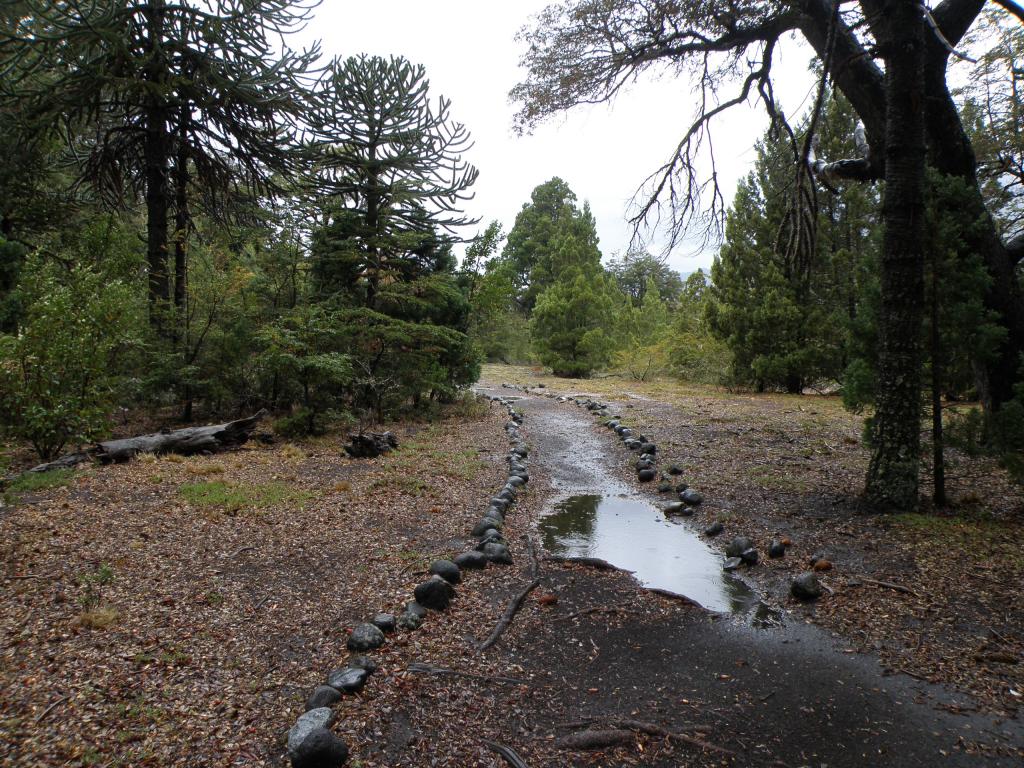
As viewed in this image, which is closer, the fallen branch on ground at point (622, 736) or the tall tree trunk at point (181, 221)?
the fallen branch on ground at point (622, 736)

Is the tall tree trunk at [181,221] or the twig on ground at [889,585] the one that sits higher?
the tall tree trunk at [181,221]

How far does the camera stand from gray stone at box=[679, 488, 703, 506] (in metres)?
6.29

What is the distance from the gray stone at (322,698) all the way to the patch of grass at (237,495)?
10.3 ft

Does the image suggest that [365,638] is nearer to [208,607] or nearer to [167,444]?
[208,607]

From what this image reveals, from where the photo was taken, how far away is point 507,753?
2443 mm

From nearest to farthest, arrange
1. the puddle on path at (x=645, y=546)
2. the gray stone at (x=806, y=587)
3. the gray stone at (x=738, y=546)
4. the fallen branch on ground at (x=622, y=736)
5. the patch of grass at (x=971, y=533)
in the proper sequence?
the fallen branch on ground at (x=622, y=736) → the gray stone at (x=806, y=587) → the patch of grass at (x=971, y=533) → the puddle on path at (x=645, y=546) → the gray stone at (x=738, y=546)

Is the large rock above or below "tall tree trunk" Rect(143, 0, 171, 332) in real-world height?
below

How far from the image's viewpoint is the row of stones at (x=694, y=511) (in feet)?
13.1

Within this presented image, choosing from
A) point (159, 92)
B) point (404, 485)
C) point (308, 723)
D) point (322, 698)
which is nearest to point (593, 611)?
point (322, 698)

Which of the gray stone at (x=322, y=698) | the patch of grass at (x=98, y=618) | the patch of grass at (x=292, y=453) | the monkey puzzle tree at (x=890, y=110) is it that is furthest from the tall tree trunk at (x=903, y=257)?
the patch of grass at (x=292, y=453)

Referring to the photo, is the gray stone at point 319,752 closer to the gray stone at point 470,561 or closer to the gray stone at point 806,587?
the gray stone at point 470,561

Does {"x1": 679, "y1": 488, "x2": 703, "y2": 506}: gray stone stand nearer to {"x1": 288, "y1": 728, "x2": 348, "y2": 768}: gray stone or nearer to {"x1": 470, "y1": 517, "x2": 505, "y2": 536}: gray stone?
{"x1": 470, "y1": 517, "x2": 505, "y2": 536}: gray stone

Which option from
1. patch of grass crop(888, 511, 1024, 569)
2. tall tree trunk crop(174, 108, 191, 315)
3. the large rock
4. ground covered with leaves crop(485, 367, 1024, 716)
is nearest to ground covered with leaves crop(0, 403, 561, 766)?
the large rock

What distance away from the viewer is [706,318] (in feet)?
61.5
